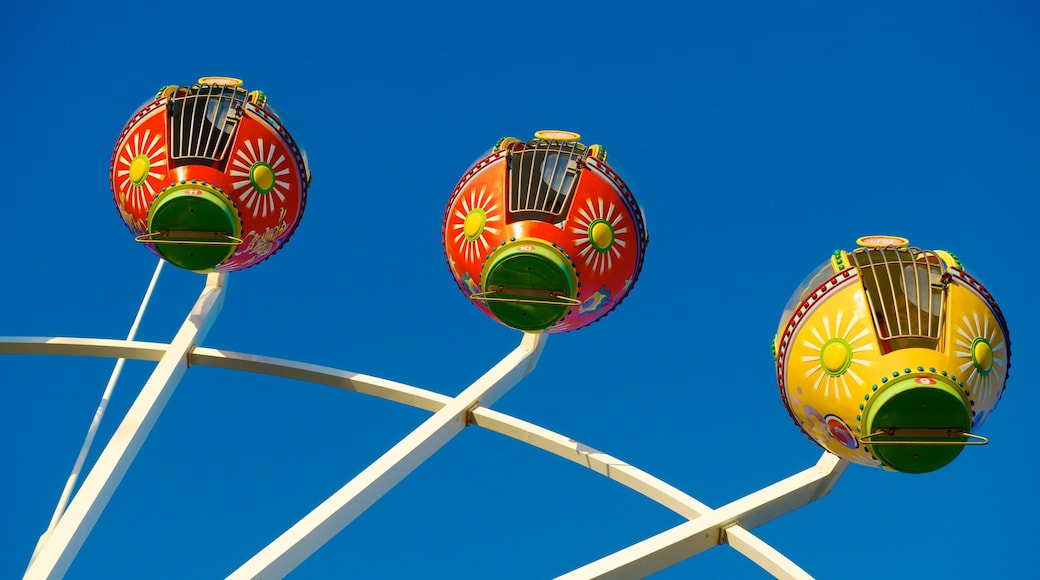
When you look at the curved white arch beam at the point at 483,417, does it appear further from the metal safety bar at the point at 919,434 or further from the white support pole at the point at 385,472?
the metal safety bar at the point at 919,434

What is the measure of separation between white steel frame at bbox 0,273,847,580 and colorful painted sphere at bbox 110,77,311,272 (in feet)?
4.20

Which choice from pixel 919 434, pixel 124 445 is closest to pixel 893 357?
pixel 919 434

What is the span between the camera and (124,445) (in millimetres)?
15281

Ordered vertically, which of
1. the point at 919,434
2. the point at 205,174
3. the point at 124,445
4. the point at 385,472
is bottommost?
the point at 919,434

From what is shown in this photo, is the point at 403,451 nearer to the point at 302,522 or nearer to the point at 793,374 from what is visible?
the point at 302,522

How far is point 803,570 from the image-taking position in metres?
13.5

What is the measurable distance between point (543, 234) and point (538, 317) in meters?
0.62

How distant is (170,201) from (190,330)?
2.33 meters

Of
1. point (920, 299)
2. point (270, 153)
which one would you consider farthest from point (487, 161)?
point (920, 299)

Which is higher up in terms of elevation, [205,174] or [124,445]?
[205,174]

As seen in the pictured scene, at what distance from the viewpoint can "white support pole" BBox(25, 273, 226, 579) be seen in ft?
46.5

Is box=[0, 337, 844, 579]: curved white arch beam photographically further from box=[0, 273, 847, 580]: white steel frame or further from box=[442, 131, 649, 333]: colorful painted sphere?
box=[442, 131, 649, 333]: colorful painted sphere

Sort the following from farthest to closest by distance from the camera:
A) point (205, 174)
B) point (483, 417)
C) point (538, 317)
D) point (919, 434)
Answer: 1. point (483, 417)
2. point (205, 174)
3. point (538, 317)
4. point (919, 434)

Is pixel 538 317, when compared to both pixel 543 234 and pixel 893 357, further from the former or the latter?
pixel 893 357
